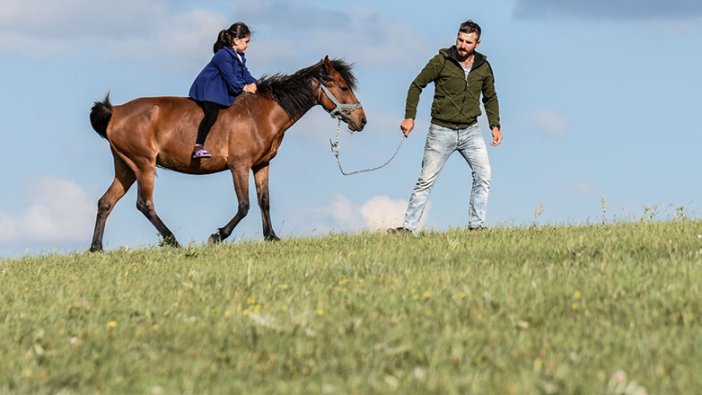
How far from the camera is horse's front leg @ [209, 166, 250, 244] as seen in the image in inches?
589

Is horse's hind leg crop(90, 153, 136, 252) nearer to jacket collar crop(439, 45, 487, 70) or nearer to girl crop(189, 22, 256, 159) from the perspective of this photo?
girl crop(189, 22, 256, 159)

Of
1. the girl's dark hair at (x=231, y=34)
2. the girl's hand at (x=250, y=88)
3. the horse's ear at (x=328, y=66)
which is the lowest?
the girl's hand at (x=250, y=88)

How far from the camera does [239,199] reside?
14.9 metres

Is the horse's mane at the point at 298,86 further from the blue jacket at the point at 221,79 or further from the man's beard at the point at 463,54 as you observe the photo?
the man's beard at the point at 463,54

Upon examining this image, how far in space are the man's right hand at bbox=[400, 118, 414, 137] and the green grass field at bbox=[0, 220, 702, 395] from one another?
363 centimetres

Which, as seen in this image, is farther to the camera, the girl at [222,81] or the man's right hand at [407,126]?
the girl at [222,81]

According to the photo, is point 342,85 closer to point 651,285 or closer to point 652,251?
point 652,251

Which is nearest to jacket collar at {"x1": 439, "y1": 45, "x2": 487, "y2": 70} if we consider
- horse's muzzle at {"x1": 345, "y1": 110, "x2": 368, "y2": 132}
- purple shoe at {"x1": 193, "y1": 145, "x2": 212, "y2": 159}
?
horse's muzzle at {"x1": 345, "y1": 110, "x2": 368, "y2": 132}

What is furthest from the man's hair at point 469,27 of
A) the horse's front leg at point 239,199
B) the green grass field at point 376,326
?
the green grass field at point 376,326

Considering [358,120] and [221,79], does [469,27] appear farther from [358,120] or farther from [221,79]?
[221,79]

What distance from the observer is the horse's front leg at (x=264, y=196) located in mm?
15234

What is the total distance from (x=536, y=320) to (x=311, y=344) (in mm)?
1568

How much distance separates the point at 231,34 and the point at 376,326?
9.42 m

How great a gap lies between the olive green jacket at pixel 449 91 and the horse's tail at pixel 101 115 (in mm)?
4905
